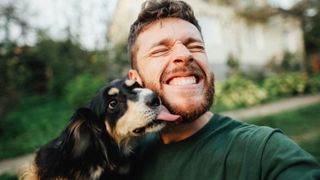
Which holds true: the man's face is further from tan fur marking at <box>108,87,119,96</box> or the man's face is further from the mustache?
tan fur marking at <box>108,87,119,96</box>

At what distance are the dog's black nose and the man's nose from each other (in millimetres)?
345

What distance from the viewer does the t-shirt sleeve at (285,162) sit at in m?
1.52

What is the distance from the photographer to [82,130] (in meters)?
2.82

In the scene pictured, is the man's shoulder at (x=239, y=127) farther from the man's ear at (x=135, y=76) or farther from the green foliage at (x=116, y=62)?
the green foliage at (x=116, y=62)

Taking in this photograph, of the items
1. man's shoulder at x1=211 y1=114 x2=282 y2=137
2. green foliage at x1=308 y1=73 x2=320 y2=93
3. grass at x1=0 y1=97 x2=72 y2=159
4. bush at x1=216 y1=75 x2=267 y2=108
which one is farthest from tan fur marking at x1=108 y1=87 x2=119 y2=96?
green foliage at x1=308 y1=73 x2=320 y2=93

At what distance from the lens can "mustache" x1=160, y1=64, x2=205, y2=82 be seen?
2.38 metres

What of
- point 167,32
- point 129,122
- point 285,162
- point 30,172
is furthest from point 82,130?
point 285,162

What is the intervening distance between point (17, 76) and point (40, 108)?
4246 mm

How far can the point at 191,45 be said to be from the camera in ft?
8.32

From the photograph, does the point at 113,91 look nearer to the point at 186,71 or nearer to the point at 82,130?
the point at 82,130

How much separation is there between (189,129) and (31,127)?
30.1ft

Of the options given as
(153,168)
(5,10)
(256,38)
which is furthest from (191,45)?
(256,38)

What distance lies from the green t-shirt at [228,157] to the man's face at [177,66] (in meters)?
0.19

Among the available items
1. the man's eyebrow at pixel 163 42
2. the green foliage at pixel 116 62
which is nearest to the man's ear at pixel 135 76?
the man's eyebrow at pixel 163 42
